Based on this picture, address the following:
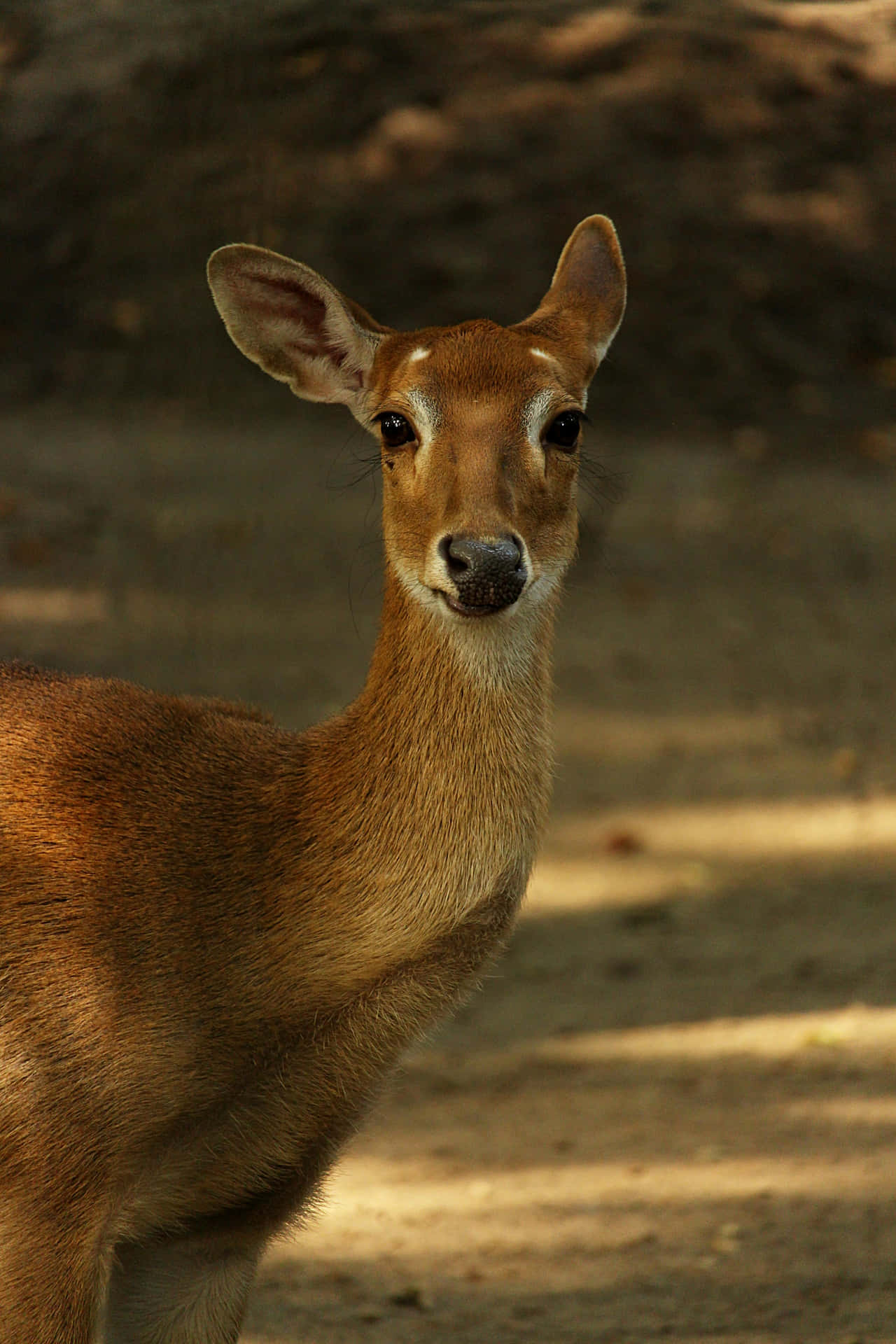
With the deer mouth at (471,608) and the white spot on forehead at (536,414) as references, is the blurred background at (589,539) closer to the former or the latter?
the white spot on forehead at (536,414)

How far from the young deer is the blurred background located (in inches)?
31.0

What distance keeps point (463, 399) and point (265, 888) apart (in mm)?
1104

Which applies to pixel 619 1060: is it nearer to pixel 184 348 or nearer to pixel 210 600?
pixel 210 600

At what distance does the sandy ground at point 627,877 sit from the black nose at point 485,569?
2.93ft

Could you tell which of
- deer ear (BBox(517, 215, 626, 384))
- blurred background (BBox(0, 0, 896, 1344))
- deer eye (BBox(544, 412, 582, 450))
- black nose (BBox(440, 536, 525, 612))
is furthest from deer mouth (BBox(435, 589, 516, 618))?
blurred background (BBox(0, 0, 896, 1344))

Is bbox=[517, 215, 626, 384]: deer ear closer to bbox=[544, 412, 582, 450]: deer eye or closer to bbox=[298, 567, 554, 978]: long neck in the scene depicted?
bbox=[544, 412, 582, 450]: deer eye

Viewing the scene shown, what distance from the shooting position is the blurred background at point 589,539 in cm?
514

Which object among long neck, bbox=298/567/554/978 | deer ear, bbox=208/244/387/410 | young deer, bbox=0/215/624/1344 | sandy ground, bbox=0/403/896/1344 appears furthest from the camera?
sandy ground, bbox=0/403/896/1344

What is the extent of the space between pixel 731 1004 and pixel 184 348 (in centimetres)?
584

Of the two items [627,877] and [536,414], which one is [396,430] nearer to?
[536,414]

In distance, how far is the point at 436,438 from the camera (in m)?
3.73

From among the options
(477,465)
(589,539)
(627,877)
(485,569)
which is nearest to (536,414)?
(477,465)

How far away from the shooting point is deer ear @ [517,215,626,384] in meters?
4.16

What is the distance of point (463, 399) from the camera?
3.75 metres
